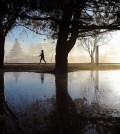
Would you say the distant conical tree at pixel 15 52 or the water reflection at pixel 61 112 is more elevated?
the distant conical tree at pixel 15 52

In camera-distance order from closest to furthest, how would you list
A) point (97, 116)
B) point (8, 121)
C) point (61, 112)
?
point (8, 121) < point (97, 116) < point (61, 112)

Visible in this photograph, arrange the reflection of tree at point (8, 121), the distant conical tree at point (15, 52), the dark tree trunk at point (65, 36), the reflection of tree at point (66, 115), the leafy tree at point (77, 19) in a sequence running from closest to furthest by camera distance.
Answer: the reflection of tree at point (8, 121)
the reflection of tree at point (66, 115)
the leafy tree at point (77, 19)
the dark tree trunk at point (65, 36)
the distant conical tree at point (15, 52)

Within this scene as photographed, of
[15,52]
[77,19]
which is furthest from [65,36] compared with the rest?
[15,52]

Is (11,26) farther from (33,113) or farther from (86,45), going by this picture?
(86,45)

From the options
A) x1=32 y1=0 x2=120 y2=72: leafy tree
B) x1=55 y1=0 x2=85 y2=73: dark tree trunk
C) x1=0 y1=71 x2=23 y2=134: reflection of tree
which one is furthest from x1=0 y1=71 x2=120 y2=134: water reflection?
x1=55 y1=0 x2=85 y2=73: dark tree trunk

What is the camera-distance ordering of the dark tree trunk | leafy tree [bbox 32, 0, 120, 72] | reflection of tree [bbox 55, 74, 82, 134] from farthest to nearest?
the dark tree trunk < leafy tree [bbox 32, 0, 120, 72] < reflection of tree [bbox 55, 74, 82, 134]

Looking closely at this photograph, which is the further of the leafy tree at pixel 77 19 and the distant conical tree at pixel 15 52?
the distant conical tree at pixel 15 52

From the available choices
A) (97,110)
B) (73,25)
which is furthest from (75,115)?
(73,25)

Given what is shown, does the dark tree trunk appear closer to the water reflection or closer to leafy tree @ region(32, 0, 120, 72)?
leafy tree @ region(32, 0, 120, 72)

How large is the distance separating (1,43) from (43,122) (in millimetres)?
22745

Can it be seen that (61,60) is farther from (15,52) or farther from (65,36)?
(15,52)

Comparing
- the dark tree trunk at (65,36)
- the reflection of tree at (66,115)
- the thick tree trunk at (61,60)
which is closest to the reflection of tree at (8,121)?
the reflection of tree at (66,115)

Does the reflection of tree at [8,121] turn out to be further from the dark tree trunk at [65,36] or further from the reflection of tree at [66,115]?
the dark tree trunk at [65,36]

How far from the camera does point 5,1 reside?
16.0 metres
